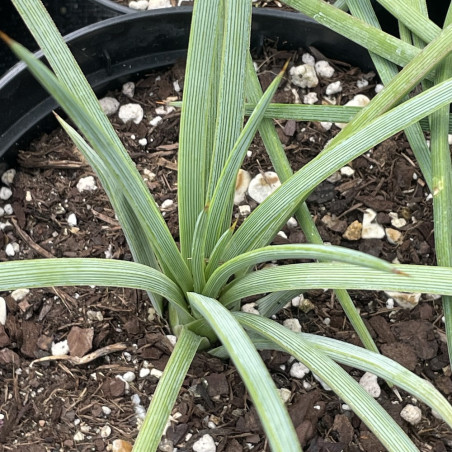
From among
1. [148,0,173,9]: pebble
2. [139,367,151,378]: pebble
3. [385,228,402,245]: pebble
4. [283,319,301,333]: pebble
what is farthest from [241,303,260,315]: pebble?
[148,0,173,9]: pebble

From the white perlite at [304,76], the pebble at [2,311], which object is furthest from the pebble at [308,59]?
the pebble at [2,311]

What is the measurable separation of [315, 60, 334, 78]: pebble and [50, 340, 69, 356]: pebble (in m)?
0.68

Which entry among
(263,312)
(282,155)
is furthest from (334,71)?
(263,312)

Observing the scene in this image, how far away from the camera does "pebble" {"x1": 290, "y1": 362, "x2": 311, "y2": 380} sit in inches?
34.3

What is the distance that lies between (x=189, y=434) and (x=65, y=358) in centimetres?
21

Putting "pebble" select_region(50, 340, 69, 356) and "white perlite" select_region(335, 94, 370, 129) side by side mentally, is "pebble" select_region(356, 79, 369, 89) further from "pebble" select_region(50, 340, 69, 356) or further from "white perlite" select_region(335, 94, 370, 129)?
"pebble" select_region(50, 340, 69, 356)

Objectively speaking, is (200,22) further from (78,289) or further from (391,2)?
(78,289)

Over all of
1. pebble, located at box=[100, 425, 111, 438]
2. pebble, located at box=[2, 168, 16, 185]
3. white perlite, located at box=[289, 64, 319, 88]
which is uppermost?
white perlite, located at box=[289, 64, 319, 88]

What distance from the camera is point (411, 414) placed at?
2.77ft

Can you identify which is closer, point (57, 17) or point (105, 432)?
point (105, 432)

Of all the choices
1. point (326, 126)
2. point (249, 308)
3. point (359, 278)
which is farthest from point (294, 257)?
point (326, 126)

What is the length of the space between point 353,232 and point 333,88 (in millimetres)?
298

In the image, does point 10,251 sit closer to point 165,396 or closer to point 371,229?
point 165,396

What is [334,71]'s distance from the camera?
1.12m
